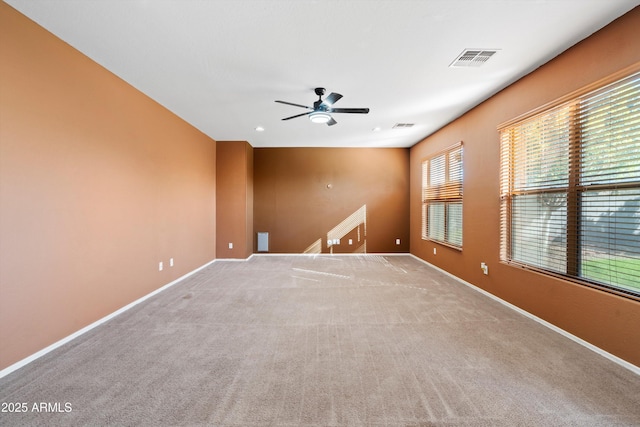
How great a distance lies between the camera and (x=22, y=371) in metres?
1.88

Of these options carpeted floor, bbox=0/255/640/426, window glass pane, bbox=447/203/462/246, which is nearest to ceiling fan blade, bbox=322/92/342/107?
carpeted floor, bbox=0/255/640/426

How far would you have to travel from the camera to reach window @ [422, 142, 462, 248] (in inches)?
175

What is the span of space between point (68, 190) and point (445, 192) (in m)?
5.39

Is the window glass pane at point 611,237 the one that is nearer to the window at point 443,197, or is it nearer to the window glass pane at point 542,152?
the window glass pane at point 542,152

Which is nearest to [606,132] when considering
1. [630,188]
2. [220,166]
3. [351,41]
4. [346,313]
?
[630,188]

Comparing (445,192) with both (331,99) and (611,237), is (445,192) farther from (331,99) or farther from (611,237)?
(331,99)

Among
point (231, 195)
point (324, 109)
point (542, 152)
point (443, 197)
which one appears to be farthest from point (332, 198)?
point (542, 152)

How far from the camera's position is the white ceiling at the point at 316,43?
6.27ft

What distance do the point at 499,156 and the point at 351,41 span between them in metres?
2.49

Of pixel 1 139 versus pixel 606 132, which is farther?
pixel 606 132

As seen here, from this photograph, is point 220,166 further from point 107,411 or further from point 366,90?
point 107,411

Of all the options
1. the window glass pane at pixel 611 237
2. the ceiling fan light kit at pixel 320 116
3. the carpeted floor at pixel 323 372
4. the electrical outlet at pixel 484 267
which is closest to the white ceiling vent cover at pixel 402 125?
the ceiling fan light kit at pixel 320 116

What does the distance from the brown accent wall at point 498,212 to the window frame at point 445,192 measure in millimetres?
153

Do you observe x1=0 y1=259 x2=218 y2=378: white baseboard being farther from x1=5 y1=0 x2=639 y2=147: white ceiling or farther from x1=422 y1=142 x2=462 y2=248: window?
x1=422 y1=142 x2=462 y2=248: window
